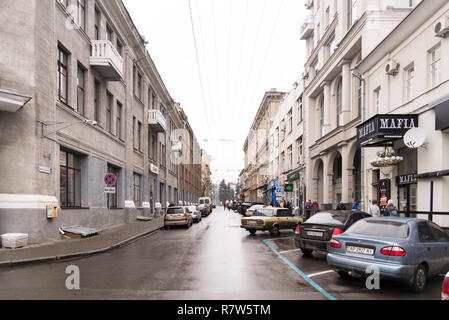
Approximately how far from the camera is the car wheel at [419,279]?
653 centimetres

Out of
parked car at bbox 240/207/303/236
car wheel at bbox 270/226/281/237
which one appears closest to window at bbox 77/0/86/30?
parked car at bbox 240/207/303/236

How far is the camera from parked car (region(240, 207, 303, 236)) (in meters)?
17.2

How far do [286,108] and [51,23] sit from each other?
3012 cm

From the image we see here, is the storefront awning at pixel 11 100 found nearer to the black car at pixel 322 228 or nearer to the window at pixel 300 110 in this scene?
the black car at pixel 322 228

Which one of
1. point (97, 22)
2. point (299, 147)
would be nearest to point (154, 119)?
point (97, 22)

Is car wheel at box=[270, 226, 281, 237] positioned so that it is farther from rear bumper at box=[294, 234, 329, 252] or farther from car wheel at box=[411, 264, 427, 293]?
car wheel at box=[411, 264, 427, 293]

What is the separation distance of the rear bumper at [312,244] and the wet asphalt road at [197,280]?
34cm

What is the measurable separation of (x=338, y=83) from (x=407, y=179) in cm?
1213

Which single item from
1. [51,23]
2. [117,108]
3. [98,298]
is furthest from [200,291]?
[117,108]

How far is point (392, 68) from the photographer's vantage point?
15820mm

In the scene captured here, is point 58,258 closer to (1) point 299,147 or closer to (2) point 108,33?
(2) point 108,33

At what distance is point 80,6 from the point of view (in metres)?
17.9

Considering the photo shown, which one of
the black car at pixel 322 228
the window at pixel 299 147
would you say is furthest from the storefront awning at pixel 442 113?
the window at pixel 299 147
